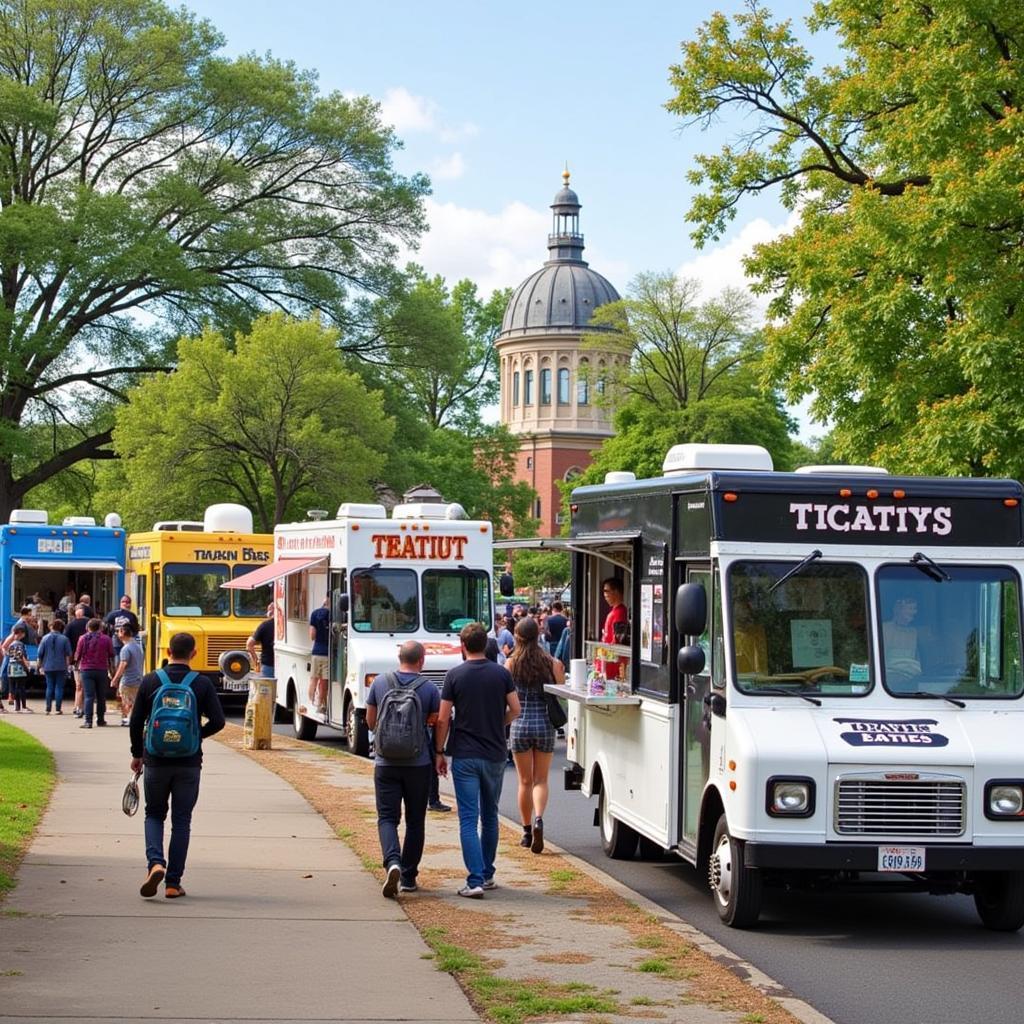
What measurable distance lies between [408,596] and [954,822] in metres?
13.1

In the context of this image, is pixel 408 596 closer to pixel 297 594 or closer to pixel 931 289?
pixel 297 594

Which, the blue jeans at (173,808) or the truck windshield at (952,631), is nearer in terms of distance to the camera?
the truck windshield at (952,631)

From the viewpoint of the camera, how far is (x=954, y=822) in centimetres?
1010

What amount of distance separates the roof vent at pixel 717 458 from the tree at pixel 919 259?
34.5 feet

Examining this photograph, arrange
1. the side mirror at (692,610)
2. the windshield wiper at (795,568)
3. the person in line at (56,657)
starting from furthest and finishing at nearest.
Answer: the person in line at (56,657) → the windshield wiper at (795,568) → the side mirror at (692,610)

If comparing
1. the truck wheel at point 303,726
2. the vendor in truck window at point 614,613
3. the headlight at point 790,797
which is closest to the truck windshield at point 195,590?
the truck wheel at point 303,726

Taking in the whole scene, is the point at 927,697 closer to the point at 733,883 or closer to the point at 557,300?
the point at 733,883

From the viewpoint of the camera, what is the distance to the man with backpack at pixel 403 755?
434 inches

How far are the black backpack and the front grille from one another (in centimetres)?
259

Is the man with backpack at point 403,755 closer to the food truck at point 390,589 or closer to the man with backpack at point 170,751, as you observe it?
the man with backpack at point 170,751

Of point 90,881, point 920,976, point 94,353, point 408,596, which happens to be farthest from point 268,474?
point 920,976

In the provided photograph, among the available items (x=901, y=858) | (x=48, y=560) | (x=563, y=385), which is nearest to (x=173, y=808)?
(x=901, y=858)

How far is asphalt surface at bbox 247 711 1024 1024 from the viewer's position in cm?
853

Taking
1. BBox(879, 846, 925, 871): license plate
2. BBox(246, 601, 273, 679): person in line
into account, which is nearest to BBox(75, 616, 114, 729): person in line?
BBox(246, 601, 273, 679): person in line
